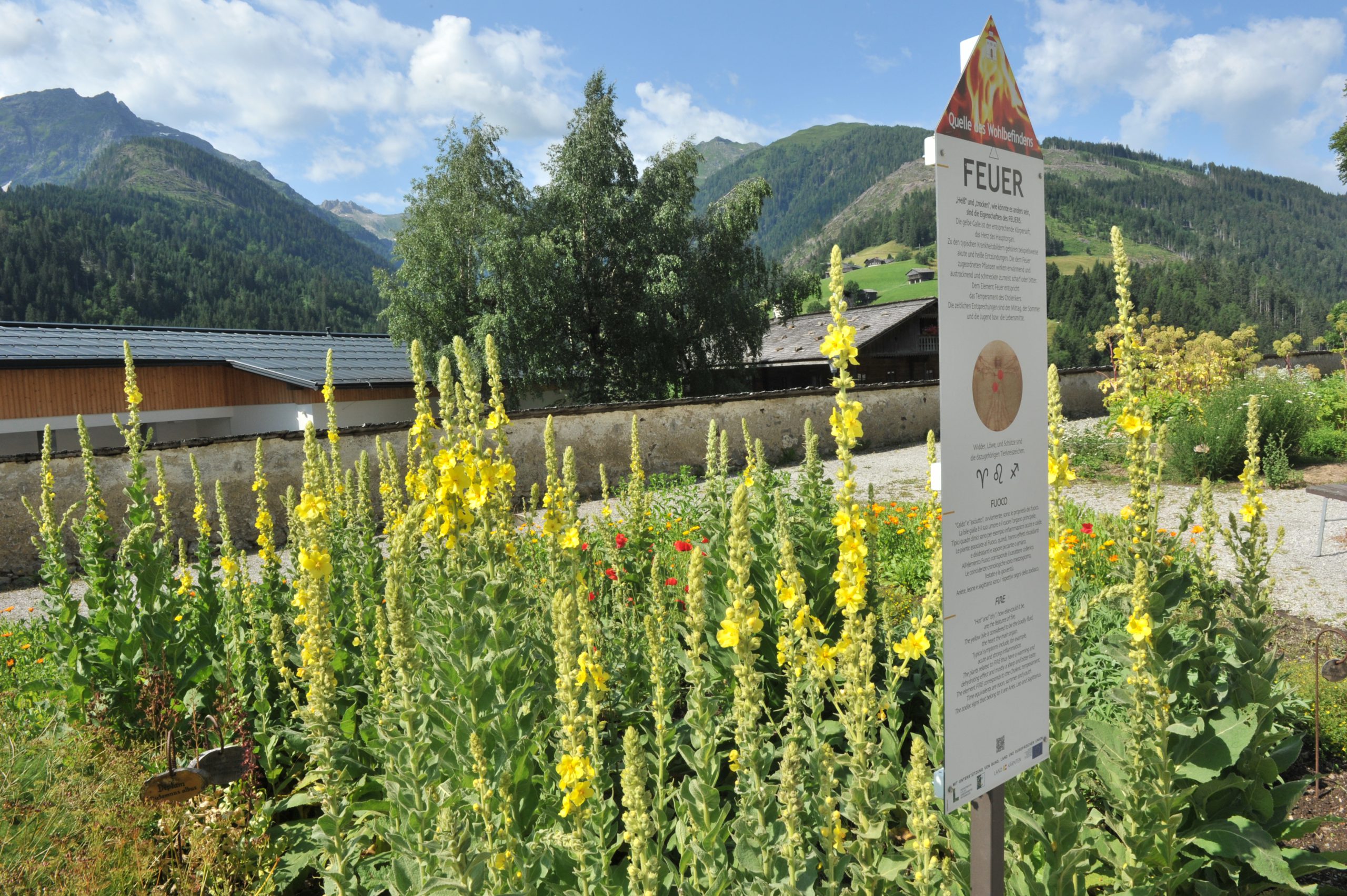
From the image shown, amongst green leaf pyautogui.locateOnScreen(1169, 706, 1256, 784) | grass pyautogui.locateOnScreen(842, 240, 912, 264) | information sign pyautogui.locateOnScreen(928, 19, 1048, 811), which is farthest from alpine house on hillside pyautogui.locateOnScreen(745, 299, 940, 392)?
grass pyautogui.locateOnScreen(842, 240, 912, 264)

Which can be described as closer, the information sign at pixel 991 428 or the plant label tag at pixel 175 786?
the information sign at pixel 991 428

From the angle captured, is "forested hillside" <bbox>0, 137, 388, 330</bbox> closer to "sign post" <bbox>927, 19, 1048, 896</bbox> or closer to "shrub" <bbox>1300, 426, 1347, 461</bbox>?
"sign post" <bbox>927, 19, 1048, 896</bbox>

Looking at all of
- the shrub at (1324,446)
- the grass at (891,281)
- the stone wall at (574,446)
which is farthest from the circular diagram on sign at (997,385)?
the grass at (891,281)

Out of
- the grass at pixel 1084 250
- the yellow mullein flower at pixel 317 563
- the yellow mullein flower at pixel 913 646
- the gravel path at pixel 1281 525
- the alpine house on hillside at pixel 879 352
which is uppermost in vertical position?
the grass at pixel 1084 250

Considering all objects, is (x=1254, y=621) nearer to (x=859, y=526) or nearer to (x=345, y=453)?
(x=859, y=526)

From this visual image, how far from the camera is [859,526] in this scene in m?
2.10

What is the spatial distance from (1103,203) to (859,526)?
17833 cm

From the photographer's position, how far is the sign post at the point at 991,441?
1.71 m

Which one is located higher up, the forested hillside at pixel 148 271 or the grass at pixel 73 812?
the forested hillside at pixel 148 271

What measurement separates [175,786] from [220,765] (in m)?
0.17

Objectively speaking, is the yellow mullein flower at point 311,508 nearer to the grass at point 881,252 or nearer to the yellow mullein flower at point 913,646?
the yellow mullein flower at point 913,646

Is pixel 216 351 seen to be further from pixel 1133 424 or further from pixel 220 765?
pixel 1133 424

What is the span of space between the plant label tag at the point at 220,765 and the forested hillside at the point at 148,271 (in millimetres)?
78974

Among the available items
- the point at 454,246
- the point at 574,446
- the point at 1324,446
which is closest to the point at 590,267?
the point at 454,246
